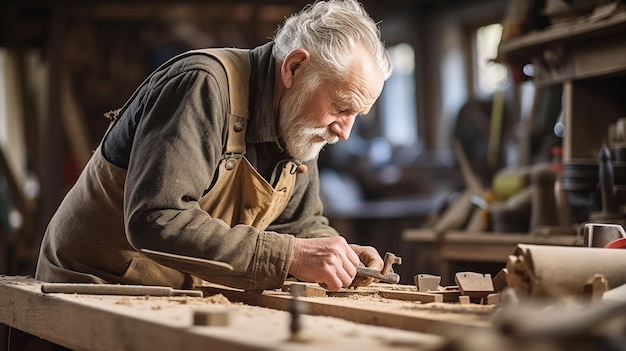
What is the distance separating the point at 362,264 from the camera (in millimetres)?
3330

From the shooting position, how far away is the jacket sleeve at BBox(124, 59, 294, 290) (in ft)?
9.24

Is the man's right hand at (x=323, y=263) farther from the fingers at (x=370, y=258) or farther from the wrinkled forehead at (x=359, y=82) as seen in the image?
the wrinkled forehead at (x=359, y=82)

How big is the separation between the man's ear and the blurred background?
12.3ft

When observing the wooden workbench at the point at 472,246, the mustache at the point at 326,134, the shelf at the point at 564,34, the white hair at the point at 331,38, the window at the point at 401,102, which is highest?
the window at the point at 401,102

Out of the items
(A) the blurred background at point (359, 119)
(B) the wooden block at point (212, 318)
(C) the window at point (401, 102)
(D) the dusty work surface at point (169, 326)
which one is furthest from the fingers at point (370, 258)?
(C) the window at point (401, 102)

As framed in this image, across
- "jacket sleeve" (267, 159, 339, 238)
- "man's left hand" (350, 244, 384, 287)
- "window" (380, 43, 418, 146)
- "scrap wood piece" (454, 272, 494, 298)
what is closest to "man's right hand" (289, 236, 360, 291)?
"man's left hand" (350, 244, 384, 287)

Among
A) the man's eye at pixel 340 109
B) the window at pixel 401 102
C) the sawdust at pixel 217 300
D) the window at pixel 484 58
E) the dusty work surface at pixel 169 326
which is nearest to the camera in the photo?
the dusty work surface at pixel 169 326

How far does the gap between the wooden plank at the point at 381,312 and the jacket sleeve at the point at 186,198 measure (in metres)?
0.10

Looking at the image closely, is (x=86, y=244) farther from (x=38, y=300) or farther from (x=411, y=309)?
(x=411, y=309)

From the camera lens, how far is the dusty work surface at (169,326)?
180 centimetres

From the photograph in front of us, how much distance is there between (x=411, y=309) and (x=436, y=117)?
11.0m

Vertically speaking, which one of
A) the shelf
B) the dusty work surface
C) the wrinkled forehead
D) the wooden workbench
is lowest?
the dusty work surface

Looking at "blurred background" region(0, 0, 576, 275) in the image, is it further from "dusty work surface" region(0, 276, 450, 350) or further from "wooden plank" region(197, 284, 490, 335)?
"dusty work surface" region(0, 276, 450, 350)

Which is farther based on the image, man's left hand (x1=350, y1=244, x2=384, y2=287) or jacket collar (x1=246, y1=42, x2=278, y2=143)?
jacket collar (x1=246, y1=42, x2=278, y2=143)
